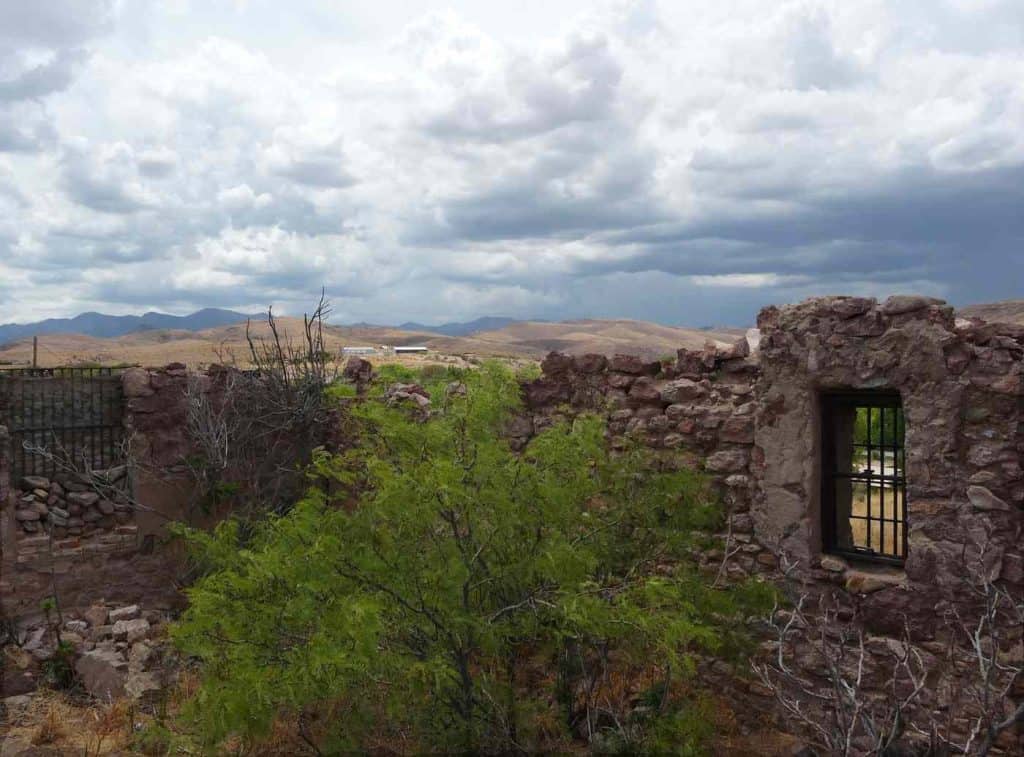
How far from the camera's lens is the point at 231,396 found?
10547 millimetres

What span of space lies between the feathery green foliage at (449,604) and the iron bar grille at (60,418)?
6.40 meters

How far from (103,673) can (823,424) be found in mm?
6672

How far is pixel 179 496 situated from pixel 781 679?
8.28m

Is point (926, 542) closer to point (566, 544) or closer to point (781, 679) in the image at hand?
point (781, 679)

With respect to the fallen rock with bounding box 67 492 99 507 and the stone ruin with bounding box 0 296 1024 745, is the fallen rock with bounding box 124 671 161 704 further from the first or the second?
the fallen rock with bounding box 67 492 99 507

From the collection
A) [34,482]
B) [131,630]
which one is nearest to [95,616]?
[131,630]

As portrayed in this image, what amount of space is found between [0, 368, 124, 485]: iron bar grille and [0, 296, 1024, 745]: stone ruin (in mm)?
6407

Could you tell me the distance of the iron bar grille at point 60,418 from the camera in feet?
34.4

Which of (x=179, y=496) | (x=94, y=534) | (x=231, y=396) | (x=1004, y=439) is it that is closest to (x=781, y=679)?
(x=1004, y=439)

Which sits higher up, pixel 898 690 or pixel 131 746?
pixel 898 690

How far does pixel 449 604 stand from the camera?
4.62m

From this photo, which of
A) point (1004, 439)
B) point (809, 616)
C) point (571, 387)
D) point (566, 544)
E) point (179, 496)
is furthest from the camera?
point (179, 496)

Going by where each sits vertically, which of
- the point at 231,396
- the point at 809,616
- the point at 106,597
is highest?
the point at 231,396

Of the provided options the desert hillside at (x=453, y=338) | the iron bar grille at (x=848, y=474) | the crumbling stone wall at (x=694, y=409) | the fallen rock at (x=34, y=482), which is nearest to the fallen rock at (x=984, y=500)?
the iron bar grille at (x=848, y=474)
